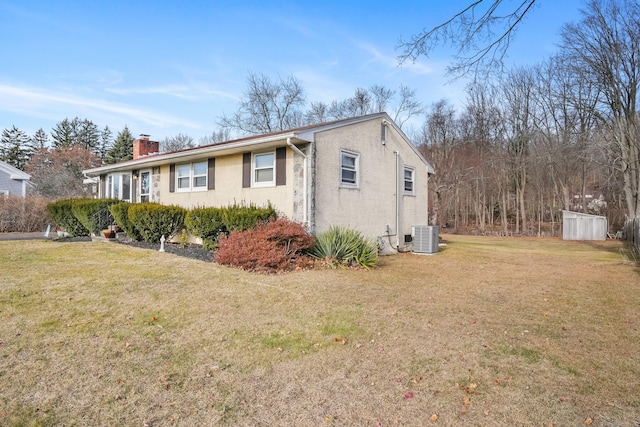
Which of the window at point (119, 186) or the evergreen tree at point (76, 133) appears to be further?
the evergreen tree at point (76, 133)

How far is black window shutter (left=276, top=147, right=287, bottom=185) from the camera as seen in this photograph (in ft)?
34.2

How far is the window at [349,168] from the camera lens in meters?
11.2

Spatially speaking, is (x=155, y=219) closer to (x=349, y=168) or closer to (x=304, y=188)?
(x=304, y=188)

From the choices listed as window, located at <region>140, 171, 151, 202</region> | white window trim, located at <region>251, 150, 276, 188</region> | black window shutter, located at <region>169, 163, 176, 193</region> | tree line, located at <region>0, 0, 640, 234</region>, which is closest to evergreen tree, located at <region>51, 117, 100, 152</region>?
tree line, located at <region>0, 0, 640, 234</region>

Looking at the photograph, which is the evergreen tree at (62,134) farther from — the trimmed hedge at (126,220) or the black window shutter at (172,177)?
the trimmed hedge at (126,220)

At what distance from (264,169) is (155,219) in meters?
3.91

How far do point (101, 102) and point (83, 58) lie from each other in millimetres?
6140

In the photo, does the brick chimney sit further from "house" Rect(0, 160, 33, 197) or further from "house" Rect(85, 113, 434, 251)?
"house" Rect(0, 160, 33, 197)

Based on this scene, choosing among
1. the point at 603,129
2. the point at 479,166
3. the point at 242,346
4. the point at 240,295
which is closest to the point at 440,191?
the point at 479,166

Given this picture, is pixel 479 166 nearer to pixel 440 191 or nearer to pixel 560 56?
pixel 440 191

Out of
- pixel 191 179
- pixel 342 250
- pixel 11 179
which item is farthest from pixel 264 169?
pixel 11 179

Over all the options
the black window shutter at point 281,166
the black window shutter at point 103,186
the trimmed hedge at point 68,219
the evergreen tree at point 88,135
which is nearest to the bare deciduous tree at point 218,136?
the evergreen tree at point 88,135

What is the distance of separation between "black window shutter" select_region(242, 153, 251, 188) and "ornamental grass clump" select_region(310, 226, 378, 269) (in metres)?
3.23

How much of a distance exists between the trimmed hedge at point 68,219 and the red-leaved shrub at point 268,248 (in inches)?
346
